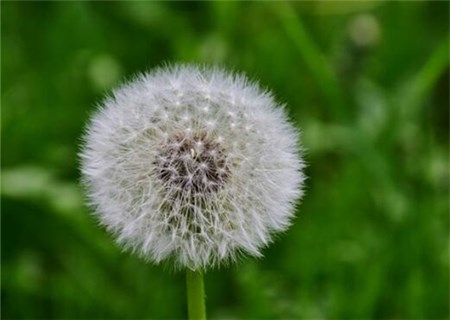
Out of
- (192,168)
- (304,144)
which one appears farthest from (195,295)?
(304,144)

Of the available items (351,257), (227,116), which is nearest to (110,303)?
(351,257)

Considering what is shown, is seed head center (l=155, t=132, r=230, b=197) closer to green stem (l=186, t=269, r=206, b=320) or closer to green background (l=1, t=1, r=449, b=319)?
→ green stem (l=186, t=269, r=206, b=320)

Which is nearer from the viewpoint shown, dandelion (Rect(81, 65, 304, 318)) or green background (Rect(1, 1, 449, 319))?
dandelion (Rect(81, 65, 304, 318))

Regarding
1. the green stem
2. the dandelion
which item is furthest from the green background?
the green stem

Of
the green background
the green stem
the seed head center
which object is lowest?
the green stem

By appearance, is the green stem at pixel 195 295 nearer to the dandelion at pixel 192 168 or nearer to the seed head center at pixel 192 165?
the dandelion at pixel 192 168

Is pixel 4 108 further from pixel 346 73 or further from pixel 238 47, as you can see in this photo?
pixel 346 73

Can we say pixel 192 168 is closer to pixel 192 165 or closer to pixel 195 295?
pixel 192 165
